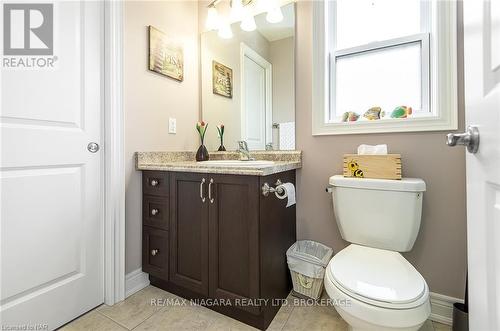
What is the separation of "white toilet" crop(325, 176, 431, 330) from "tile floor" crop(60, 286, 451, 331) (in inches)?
10.3

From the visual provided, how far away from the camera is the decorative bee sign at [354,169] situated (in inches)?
51.3

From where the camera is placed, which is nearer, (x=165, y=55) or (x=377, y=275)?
(x=377, y=275)

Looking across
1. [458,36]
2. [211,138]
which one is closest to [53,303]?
[211,138]

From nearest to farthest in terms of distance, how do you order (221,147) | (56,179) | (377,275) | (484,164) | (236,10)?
(484,164)
(377,275)
(56,179)
(236,10)
(221,147)

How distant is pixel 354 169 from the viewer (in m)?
1.32

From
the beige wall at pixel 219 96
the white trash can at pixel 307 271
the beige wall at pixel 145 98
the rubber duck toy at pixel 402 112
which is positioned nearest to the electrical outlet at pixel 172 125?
the beige wall at pixel 145 98

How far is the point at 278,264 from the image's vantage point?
4.42ft

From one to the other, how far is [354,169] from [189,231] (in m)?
0.99

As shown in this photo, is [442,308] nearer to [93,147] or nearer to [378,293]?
[378,293]

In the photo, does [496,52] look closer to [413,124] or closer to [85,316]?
[413,124]

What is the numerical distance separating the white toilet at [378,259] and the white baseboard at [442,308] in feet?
1.22

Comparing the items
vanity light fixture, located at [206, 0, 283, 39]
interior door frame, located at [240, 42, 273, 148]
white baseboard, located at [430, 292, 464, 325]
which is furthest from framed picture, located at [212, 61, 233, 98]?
white baseboard, located at [430, 292, 464, 325]

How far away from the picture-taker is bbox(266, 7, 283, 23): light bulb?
1634 mm

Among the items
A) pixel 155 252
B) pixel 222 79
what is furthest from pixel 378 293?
pixel 222 79
